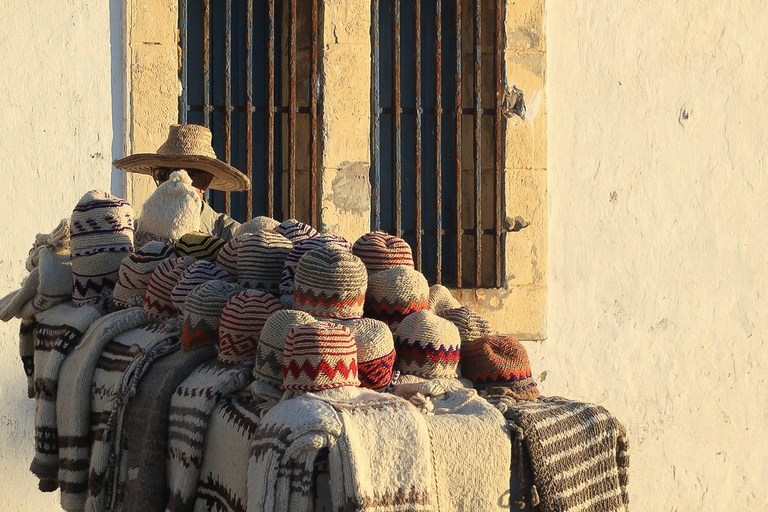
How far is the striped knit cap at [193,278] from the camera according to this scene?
2482mm

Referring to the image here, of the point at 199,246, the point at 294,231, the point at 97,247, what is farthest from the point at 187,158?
the point at 294,231

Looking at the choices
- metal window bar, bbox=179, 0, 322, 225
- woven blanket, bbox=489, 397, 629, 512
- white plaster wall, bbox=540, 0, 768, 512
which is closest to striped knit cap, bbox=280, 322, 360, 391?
woven blanket, bbox=489, 397, 629, 512

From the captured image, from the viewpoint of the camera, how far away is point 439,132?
5273 millimetres

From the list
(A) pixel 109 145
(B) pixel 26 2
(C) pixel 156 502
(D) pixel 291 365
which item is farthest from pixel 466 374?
(B) pixel 26 2

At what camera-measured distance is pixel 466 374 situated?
2.32 meters

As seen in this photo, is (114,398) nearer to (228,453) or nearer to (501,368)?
(228,453)

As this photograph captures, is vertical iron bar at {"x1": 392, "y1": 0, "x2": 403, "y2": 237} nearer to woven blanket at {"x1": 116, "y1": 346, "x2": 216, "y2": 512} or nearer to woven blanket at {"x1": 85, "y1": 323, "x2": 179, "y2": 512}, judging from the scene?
woven blanket at {"x1": 85, "y1": 323, "x2": 179, "y2": 512}

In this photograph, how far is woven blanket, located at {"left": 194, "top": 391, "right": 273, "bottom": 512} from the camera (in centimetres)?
198

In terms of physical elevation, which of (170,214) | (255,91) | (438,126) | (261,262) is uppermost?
(255,91)

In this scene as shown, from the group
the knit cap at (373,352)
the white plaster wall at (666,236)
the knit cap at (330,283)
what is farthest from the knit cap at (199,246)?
the white plaster wall at (666,236)

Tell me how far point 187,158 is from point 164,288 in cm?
183

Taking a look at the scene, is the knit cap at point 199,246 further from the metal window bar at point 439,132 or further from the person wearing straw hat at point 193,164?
the metal window bar at point 439,132

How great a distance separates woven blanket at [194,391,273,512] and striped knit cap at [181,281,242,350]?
248mm

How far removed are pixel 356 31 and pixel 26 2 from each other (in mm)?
1628
